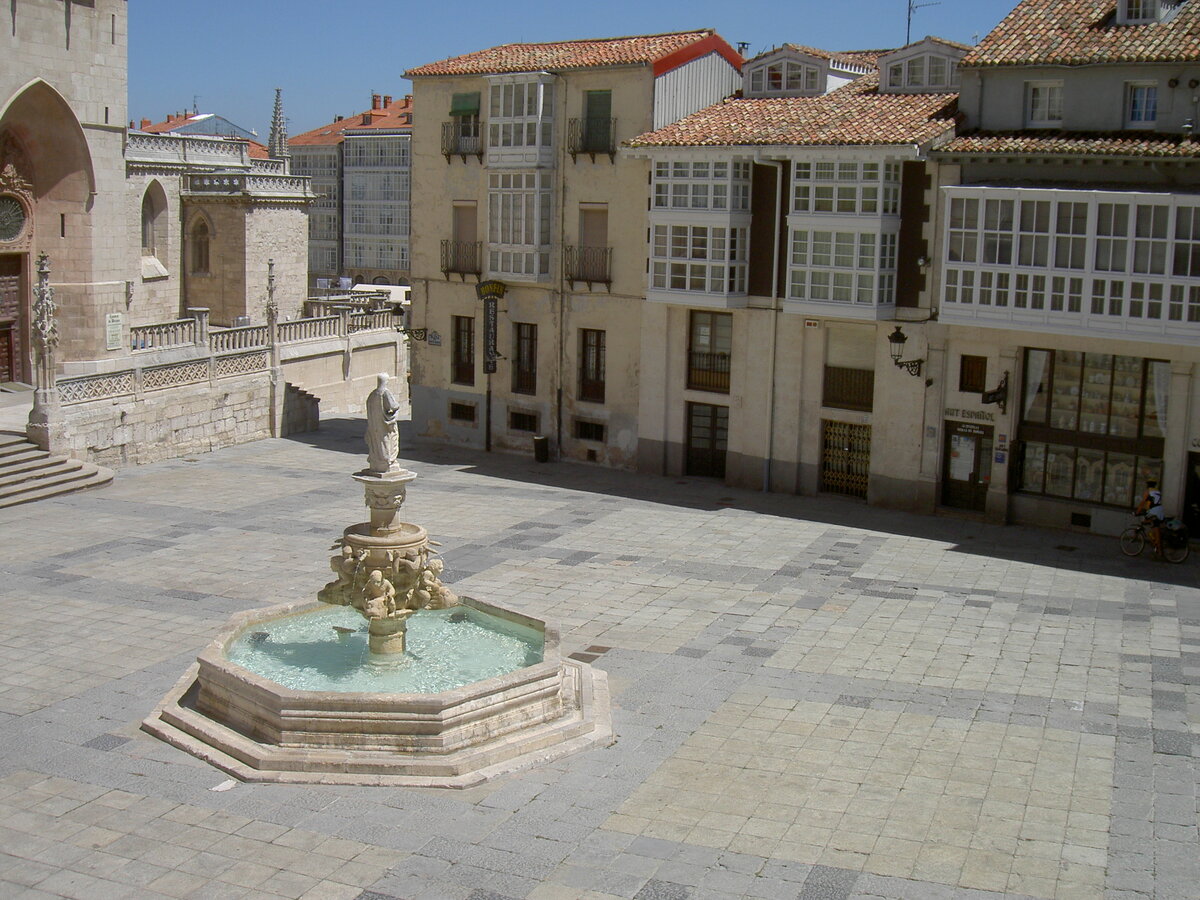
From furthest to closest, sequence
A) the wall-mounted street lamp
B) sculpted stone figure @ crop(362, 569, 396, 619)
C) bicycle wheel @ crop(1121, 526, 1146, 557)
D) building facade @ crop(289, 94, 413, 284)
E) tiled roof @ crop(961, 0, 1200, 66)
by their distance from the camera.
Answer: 1. building facade @ crop(289, 94, 413, 284)
2. the wall-mounted street lamp
3. tiled roof @ crop(961, 0, 1200, 66)
4. bicycle wheel @ crop(1121, 526, 1146, 557)
5. sculpted stone figure @ crop(362, 569, 396, 619)

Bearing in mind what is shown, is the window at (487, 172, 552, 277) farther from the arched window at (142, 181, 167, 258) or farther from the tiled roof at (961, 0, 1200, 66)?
the arched window at (142, 181, 167, 258)

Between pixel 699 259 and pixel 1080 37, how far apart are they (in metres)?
9.13

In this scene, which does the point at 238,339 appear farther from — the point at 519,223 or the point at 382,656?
the point at 382,656

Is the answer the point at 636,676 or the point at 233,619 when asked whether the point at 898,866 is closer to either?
the point at 636,676

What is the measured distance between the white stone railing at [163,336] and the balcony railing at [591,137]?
11.1 m

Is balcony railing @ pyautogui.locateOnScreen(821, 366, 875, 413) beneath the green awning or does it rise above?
beneath

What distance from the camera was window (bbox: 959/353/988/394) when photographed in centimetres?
2791

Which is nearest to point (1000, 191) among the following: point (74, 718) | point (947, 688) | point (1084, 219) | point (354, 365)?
point (1084, 219)

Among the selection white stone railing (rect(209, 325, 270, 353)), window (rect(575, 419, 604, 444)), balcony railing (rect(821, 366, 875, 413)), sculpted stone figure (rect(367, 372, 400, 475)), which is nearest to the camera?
sculpted stone figure (rect(367, 372, 400, 475))

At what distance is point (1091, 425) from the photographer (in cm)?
2681

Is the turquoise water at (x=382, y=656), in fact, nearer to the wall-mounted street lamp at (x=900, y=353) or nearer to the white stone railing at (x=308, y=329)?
the wall-mounted street lamp at (x=900, y=353)

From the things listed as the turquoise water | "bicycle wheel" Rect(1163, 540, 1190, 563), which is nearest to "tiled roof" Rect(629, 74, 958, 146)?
"bicycle wheel" Rect(1163, 540, 1190, 563)

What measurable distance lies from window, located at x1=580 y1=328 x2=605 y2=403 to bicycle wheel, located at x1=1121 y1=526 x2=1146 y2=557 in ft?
43.6

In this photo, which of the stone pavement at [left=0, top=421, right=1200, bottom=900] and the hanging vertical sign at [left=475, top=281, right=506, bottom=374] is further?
the hanging vertical sign at [left=475, top=281, right=506, bottom=374]
